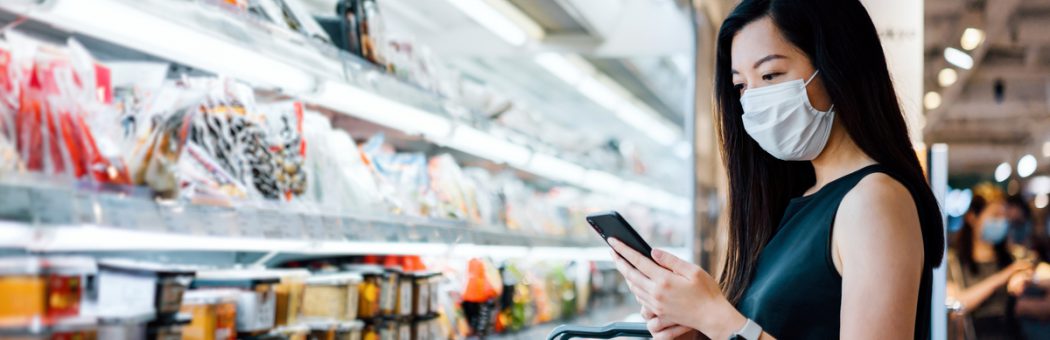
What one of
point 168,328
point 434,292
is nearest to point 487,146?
point 434,292

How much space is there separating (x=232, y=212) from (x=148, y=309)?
0.26 m

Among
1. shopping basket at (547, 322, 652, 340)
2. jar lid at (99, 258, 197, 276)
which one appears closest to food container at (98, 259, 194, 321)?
jar lid at (99, 258, 197, 276)

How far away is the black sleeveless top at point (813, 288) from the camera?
1.42 meters

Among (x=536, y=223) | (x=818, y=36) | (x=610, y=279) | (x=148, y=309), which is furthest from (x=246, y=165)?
(x=610, y=279)

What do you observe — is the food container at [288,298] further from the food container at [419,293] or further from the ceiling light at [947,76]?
the ceiling light at [947,76]

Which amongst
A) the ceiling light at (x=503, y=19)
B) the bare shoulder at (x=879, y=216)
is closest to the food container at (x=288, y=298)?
the bare shoulder at (x=879, y=216)

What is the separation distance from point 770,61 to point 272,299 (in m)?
0.93

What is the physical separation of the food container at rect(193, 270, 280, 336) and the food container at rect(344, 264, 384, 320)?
0.40 metres

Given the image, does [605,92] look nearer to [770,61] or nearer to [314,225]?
[314,225]

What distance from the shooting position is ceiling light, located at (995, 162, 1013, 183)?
2578cm

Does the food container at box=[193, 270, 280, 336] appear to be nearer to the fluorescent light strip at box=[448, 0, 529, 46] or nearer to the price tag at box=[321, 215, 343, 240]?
the price tag at box=[321, 215, 343, 240]

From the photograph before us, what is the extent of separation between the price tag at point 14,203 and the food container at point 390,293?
122 cm

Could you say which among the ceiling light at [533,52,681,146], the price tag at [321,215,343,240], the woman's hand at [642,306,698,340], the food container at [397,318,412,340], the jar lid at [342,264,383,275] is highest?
the ceiling light at [533,52,681,146]

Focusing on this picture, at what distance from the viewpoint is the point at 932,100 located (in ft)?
49.3
